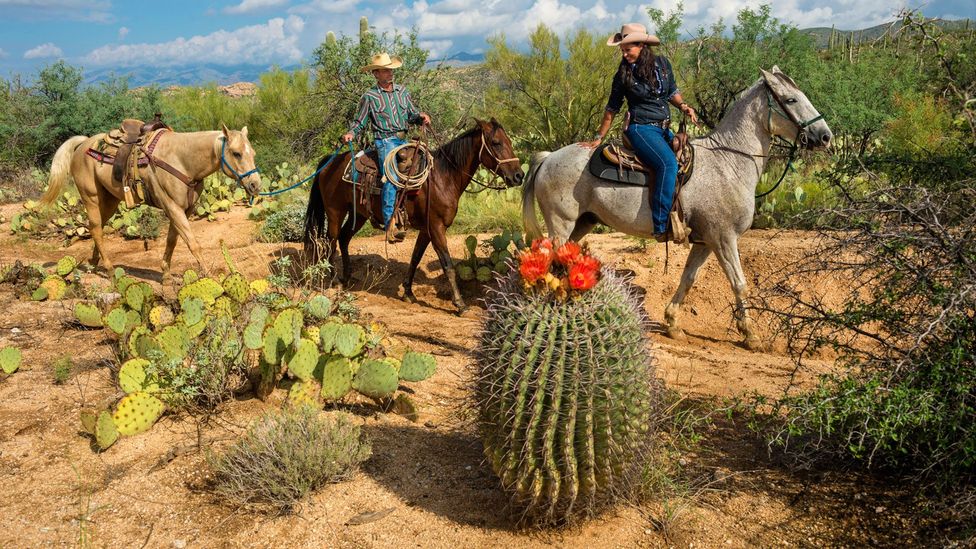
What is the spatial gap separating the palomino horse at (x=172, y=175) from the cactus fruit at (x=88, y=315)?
1809 millimetres

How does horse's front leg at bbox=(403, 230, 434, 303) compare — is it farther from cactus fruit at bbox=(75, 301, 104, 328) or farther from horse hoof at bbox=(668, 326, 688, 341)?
cactus fruit at bbox=(75, 301, 104, 328)

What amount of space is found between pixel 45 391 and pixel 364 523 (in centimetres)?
319

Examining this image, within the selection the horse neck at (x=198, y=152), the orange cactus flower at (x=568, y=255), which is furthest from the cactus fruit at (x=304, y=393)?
the horse neck at (x=198, y=152)

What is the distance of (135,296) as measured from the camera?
19.6ft

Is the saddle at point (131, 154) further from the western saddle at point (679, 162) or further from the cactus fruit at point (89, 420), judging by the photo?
the western saddle at point (679, 162)

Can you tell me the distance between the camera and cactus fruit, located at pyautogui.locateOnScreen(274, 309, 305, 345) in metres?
4.73

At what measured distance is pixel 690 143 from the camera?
6844mm

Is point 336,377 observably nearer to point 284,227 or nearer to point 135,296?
point 135,296

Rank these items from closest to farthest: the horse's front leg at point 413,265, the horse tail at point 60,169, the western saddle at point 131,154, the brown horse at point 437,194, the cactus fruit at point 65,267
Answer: the brown horse at point 437,194 < the cactus fruit at point 65,267 < the western saddle at point 131,154 < the horse's front leg at point 413,265 < the horse tail at point 60,169

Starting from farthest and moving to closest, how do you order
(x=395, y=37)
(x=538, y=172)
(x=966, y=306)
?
(x=395, y=37), (x=538, y=172), (x=966, y=306)

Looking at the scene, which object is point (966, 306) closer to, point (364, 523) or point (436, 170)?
point (364, 523)

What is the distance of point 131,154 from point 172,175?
28.6 inches

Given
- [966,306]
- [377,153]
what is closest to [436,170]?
[377,153]

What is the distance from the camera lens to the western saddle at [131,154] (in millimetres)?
8633
